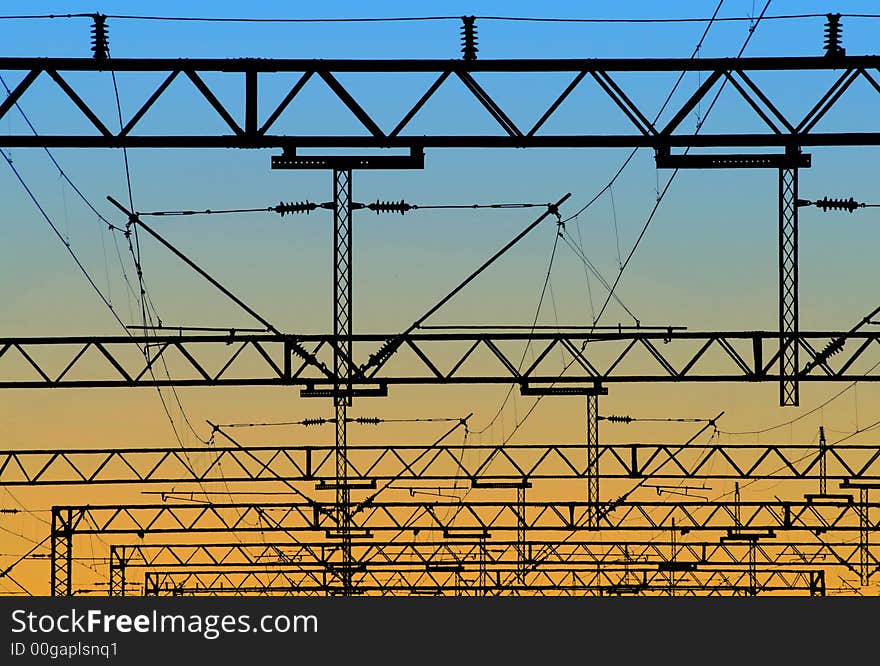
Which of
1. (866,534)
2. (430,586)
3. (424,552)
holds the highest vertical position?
(424,552)

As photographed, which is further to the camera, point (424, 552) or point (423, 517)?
point (424, 552)

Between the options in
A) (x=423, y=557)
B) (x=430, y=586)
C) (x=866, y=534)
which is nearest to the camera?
(x=866, y=534)

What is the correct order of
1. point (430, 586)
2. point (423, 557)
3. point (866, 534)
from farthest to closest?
point (430, 586), point (423, 557), point (866, 534)

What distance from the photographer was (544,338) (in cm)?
2391

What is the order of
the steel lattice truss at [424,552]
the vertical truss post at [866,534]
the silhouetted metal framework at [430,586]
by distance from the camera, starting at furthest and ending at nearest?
the silhouetted metal framework at [430,586]
the steel lattice truss at [424,552]
the vertical truss post at [866,534]

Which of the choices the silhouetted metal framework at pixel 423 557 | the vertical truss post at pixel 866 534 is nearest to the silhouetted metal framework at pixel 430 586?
the silhouetted metal framework at pixel 423 557

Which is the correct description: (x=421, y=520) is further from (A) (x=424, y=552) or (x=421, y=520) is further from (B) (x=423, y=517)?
(A) (x=424, y=552)

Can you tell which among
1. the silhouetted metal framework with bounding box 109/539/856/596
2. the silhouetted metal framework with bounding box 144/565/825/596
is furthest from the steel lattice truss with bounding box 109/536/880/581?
the silhouetted metal framework with bounding box 144/565/825/596

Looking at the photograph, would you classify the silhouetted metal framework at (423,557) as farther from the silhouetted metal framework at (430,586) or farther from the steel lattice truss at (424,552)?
the silhouetted metal framework at (430,586)

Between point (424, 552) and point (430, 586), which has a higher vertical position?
point (424, 552)

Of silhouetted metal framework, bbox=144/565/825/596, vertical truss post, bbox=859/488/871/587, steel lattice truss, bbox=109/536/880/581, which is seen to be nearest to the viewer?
vertical truss post, bbox=859/488/871/587

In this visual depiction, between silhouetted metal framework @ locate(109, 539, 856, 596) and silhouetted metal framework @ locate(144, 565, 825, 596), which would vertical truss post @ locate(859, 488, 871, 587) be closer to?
silhouetted metal framework @ locate(109, 539, 856, 596)

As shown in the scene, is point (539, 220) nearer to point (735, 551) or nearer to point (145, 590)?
point (145, 590)

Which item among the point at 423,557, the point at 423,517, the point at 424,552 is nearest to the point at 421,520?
the point at 423,517
